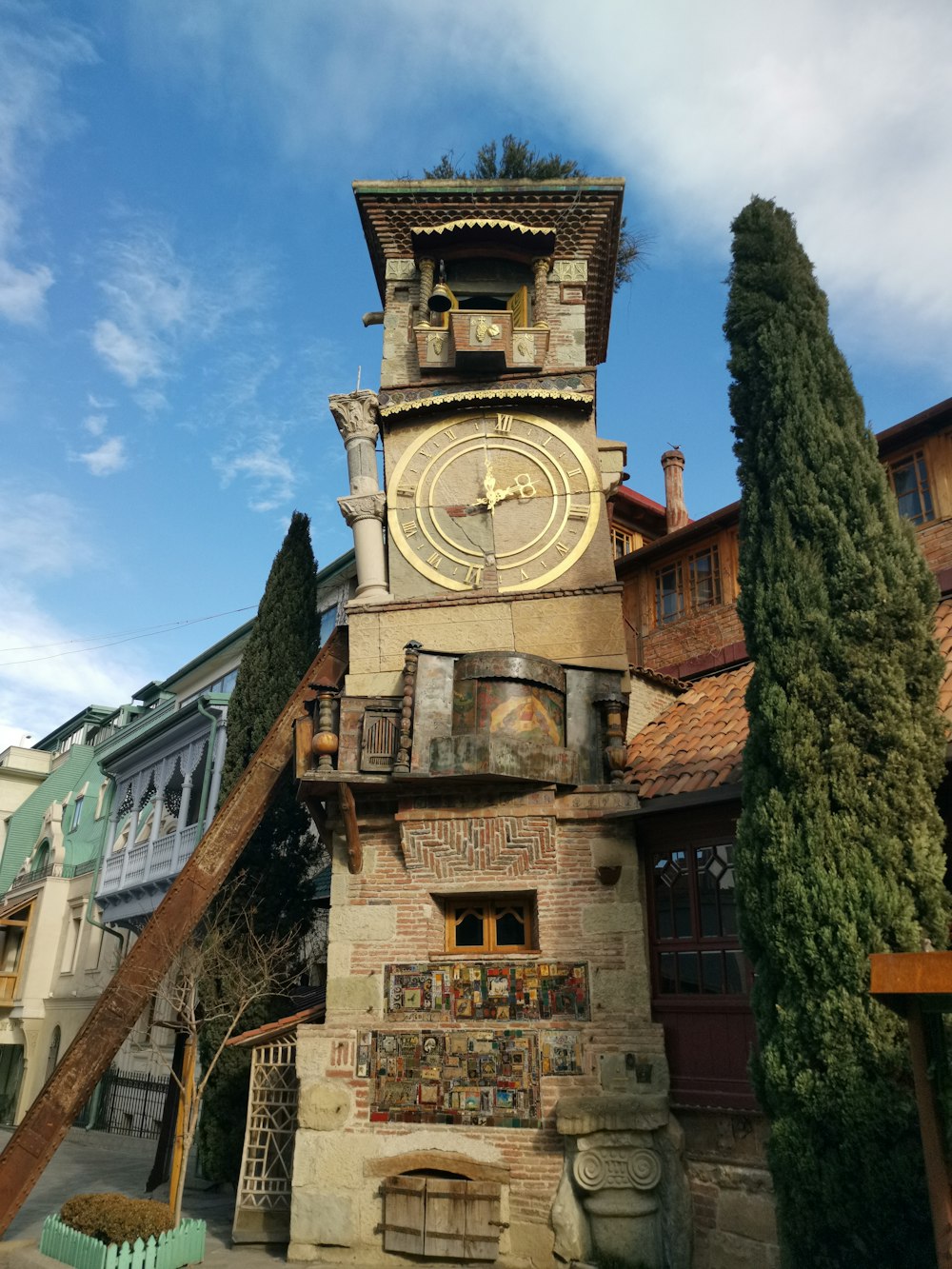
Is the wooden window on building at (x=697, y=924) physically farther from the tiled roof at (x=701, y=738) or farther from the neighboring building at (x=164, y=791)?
the neighboring building at (x=164, y=791)

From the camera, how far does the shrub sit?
9.58m

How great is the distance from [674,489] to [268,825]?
11407mm

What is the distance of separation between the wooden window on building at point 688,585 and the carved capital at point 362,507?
6.13 m

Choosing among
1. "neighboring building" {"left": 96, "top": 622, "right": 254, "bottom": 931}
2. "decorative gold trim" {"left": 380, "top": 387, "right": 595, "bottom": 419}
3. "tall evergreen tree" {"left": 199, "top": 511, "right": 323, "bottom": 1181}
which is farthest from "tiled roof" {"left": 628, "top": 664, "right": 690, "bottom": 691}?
"neighboring building" {"left": 96, "top": 622, "right": 254, "bottom": 931}

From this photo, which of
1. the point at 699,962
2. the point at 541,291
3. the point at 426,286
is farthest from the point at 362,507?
the point at 699,962

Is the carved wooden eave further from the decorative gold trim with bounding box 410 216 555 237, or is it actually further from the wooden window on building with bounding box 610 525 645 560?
the wooden window on building with bounding box 610 525 645 560

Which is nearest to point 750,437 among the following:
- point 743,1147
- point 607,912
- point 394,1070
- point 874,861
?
point 874,861

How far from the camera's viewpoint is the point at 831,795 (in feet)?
26.4

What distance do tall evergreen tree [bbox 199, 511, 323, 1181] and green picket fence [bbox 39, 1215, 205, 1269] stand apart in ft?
11.3

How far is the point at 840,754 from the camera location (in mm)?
8047

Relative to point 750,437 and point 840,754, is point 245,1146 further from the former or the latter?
point 750,437

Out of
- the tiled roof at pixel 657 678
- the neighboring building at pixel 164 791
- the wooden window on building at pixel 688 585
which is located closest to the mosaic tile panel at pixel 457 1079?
the tiled roof at pixel 657 678

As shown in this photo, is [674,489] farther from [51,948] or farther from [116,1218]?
[51,948]

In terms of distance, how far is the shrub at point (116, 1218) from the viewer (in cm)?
958
